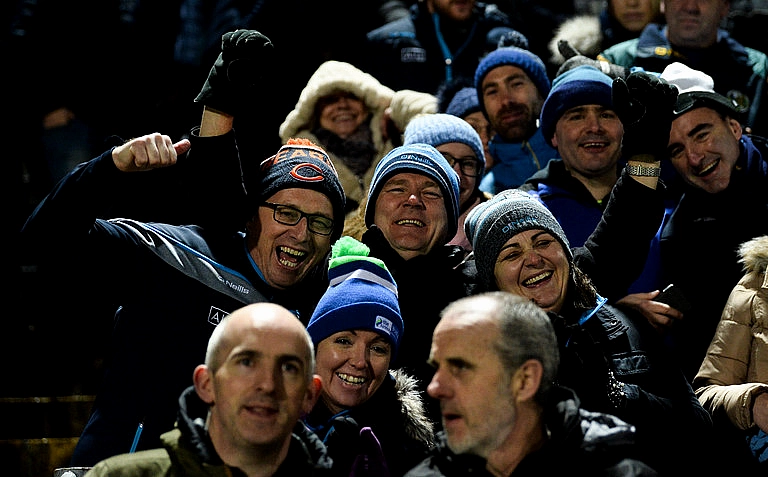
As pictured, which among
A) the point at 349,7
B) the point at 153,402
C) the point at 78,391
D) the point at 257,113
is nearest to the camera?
the point at 153,402

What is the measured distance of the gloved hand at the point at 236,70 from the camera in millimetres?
4871

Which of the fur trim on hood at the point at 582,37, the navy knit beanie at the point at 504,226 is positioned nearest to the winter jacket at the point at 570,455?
the navy knit beanie at the point at 504,226

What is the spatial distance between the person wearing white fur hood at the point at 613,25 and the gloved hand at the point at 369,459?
12.8 ft

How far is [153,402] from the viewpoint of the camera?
4613 mm

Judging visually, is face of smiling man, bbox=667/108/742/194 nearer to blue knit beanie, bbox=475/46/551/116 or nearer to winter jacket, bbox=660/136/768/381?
winter jacket, bbox=660/136/768/381

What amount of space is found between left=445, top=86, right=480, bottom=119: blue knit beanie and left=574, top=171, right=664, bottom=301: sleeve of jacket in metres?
1.91

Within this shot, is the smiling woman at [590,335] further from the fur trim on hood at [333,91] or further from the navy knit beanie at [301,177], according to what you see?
the fur trim on hood at [333,91]

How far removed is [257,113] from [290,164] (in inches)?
103

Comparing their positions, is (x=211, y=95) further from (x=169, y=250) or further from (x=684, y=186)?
(x=684, y=186)

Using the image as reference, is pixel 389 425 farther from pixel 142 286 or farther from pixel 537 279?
pixel 142 286

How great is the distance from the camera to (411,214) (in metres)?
5.39

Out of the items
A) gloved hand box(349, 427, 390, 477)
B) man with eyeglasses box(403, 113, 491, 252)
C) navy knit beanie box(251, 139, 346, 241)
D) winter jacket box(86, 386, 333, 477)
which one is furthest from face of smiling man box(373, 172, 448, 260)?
winter jacket box(86, 386, 333, 477)

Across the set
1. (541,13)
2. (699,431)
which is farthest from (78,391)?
(541,13)

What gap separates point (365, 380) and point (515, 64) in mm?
2940
